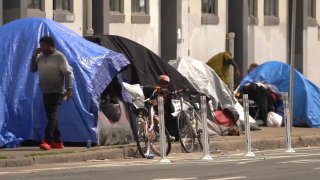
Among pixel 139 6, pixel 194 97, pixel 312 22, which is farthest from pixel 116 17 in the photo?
pixel 312 22

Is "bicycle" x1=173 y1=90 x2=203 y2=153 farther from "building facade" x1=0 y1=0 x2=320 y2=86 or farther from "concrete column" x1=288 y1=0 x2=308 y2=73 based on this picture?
"concrete column" x1=288 y1=0 x2=308 y2=73

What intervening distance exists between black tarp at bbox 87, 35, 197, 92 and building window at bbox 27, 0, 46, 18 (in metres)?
3.39

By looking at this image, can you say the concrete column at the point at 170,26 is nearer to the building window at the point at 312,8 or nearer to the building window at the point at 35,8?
the building window at the point at 35,8

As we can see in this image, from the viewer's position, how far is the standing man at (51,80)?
16.1 meters

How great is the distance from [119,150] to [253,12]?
16.5 meters

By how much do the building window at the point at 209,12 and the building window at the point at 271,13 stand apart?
9.89 ft

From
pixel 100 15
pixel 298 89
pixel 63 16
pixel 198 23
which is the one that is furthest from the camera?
pixel 198 23

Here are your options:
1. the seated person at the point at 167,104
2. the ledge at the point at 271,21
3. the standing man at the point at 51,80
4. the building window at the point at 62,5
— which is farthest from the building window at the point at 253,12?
the standing man at the point at 51,80

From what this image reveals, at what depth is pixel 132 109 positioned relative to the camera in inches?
685

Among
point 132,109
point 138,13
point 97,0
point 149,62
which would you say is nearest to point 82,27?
point 97,0

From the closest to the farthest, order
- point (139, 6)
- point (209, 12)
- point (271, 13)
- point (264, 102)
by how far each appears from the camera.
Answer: point (264, 102) → point (139, 6) → point (209, 12) → point (271, 13)

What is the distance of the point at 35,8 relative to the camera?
901 inches

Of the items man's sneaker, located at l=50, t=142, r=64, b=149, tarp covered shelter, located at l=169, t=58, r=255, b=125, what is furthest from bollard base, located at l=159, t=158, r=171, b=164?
tarp covered shelter, located at l=169, t=58, r=255, b=125

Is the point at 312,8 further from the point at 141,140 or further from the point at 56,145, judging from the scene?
the point at 56,145
